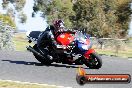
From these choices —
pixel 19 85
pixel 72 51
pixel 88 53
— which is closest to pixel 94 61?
pixel 88 53

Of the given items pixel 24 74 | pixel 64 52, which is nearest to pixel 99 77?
pixel 24 74

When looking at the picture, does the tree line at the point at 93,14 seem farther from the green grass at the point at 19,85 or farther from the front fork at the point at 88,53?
the green grass at the point at 19,85

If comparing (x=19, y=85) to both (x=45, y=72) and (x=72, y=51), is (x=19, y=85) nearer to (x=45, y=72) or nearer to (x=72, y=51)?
(x=45, y=72)

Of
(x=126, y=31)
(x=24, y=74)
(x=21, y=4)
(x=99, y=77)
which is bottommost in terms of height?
(x=126, y=31)

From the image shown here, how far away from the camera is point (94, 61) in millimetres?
14992

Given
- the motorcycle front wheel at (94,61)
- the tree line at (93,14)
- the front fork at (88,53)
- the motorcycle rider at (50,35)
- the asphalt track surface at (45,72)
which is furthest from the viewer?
the tree line at (93,14)

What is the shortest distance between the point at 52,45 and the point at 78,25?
4717 centimetres

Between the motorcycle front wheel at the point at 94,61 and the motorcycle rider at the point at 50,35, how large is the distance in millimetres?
1448

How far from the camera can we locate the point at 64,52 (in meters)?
15.7

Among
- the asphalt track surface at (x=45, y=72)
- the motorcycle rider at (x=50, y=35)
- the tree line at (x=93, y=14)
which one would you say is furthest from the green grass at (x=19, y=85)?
the tree line at (x=93, y=14)

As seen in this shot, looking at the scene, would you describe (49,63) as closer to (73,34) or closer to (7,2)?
(73,34)

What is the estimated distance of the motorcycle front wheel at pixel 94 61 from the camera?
48.7ft

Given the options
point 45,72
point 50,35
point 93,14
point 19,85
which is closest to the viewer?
point 19,85

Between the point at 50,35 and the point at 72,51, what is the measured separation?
1.01 m
